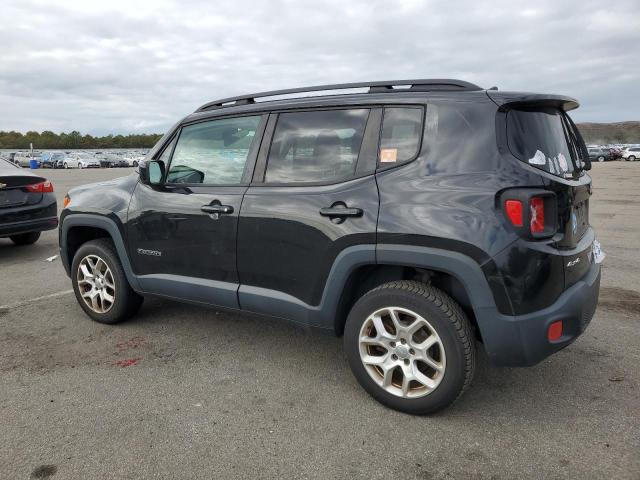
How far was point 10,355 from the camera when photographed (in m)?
3.81

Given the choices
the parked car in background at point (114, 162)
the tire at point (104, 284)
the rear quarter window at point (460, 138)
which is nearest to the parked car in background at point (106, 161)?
the parked car in background at point (114, 162)

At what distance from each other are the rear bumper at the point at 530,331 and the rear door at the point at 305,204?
759mm

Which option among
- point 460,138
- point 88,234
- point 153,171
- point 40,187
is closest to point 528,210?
point 460,138

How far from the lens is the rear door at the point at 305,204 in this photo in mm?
2998

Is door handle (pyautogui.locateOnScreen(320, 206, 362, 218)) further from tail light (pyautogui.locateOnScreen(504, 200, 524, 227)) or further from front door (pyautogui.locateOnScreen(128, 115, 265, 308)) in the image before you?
tail light (pyautogui.locateOnScreen(504, 200, 524, 227))

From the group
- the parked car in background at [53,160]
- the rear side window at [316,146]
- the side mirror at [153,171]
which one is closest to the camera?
the rear side window at [316,146]

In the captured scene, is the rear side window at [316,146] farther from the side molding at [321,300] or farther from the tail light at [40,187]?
the tail light at [40,187]

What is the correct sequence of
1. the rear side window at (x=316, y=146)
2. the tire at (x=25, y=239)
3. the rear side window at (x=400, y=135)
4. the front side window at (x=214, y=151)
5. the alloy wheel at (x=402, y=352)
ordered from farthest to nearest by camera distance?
the tire at (x=25, y=239) → the front side window at (x=214, y=151) → the rear side window at (x=316, y=146) → the rear side window at (x=400, y=135) → the alloy wheel at (x=402, y=352)

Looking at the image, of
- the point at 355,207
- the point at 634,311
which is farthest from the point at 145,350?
the point at 634,311

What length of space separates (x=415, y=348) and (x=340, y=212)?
88cm

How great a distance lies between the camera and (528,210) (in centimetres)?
254

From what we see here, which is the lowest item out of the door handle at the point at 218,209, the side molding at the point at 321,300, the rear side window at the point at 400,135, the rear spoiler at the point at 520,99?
the side molding at the point at 321,300

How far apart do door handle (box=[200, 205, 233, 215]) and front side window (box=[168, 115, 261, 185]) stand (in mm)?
197

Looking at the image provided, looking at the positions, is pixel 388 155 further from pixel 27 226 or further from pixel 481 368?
pixel 27 226
